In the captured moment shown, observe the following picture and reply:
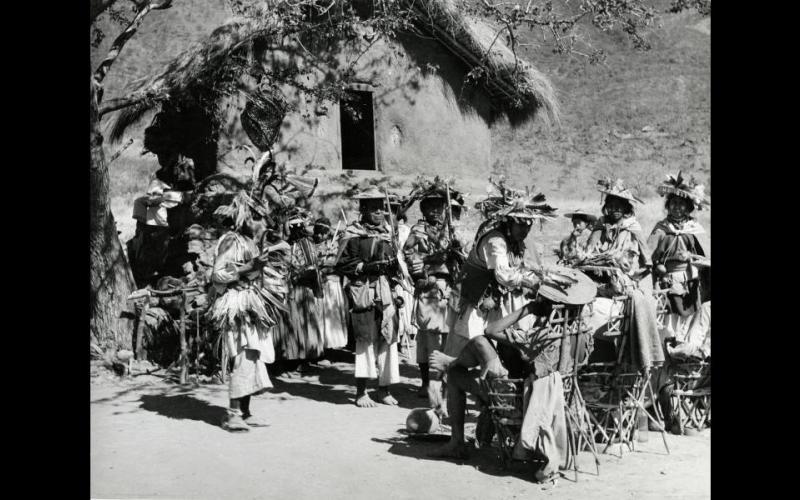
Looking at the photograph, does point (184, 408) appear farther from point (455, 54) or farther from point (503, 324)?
point (455, 54)

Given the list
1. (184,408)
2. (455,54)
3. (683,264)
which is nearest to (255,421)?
(184,408)

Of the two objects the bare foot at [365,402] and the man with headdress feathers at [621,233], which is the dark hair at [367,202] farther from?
the man with headdress feathers at [621,233]

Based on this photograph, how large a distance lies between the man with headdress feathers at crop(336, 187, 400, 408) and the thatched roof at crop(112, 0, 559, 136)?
3128 millimetres

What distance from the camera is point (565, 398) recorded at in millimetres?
6387

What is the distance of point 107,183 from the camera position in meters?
9.67

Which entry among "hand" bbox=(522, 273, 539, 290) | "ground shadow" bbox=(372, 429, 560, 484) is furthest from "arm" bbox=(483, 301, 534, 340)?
"ground shadow" bbox=(372, 429, 560, 484)

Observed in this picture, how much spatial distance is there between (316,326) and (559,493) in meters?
4.32

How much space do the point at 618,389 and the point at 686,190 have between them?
2.42 metres

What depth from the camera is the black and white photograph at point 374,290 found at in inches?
249

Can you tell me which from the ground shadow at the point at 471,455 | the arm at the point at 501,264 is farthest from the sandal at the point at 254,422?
the arm at the point at 501,264

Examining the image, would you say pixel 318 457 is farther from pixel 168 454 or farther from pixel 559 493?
pixel 559 493

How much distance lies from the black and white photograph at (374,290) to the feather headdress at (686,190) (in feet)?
0.10

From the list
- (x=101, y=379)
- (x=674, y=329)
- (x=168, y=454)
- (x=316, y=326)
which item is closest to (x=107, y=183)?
(x=101, y=379)
